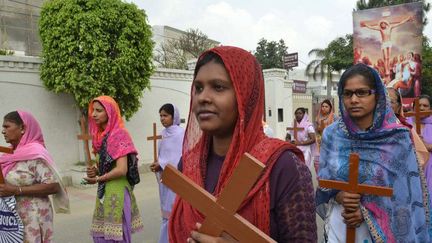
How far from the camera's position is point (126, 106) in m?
9.74

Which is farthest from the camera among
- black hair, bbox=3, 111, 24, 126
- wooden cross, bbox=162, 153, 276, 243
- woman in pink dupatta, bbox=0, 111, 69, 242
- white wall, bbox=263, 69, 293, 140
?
white wall, bbox=263, 69, 293, 140

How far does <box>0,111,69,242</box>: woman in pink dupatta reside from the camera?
10.4ft

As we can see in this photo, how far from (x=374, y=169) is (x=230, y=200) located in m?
1.78

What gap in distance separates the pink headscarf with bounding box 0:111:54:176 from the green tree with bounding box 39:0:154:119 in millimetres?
5364

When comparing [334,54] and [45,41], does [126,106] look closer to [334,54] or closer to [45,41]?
[45,41]

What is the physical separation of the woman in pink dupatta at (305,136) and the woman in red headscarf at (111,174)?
4.51 meters

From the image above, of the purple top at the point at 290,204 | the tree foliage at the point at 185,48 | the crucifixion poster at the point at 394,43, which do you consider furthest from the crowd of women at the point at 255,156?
the tree foliage at the point at 185,48

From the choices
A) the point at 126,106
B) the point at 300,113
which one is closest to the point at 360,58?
the point at 300,113

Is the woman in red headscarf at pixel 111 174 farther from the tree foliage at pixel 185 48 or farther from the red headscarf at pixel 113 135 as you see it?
the tree foliage at pixel 185 48

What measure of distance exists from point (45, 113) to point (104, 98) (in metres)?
6.52

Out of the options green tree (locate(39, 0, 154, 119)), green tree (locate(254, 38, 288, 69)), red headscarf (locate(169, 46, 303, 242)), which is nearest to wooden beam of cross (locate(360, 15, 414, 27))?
green tree (locate(39, 0, 154, 119))

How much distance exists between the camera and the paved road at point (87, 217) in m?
5.53

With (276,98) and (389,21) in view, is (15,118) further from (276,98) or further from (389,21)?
(276,98)

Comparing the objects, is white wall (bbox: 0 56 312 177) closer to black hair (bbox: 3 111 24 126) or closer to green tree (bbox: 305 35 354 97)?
black hair (bbox: 3 111 24 126)
